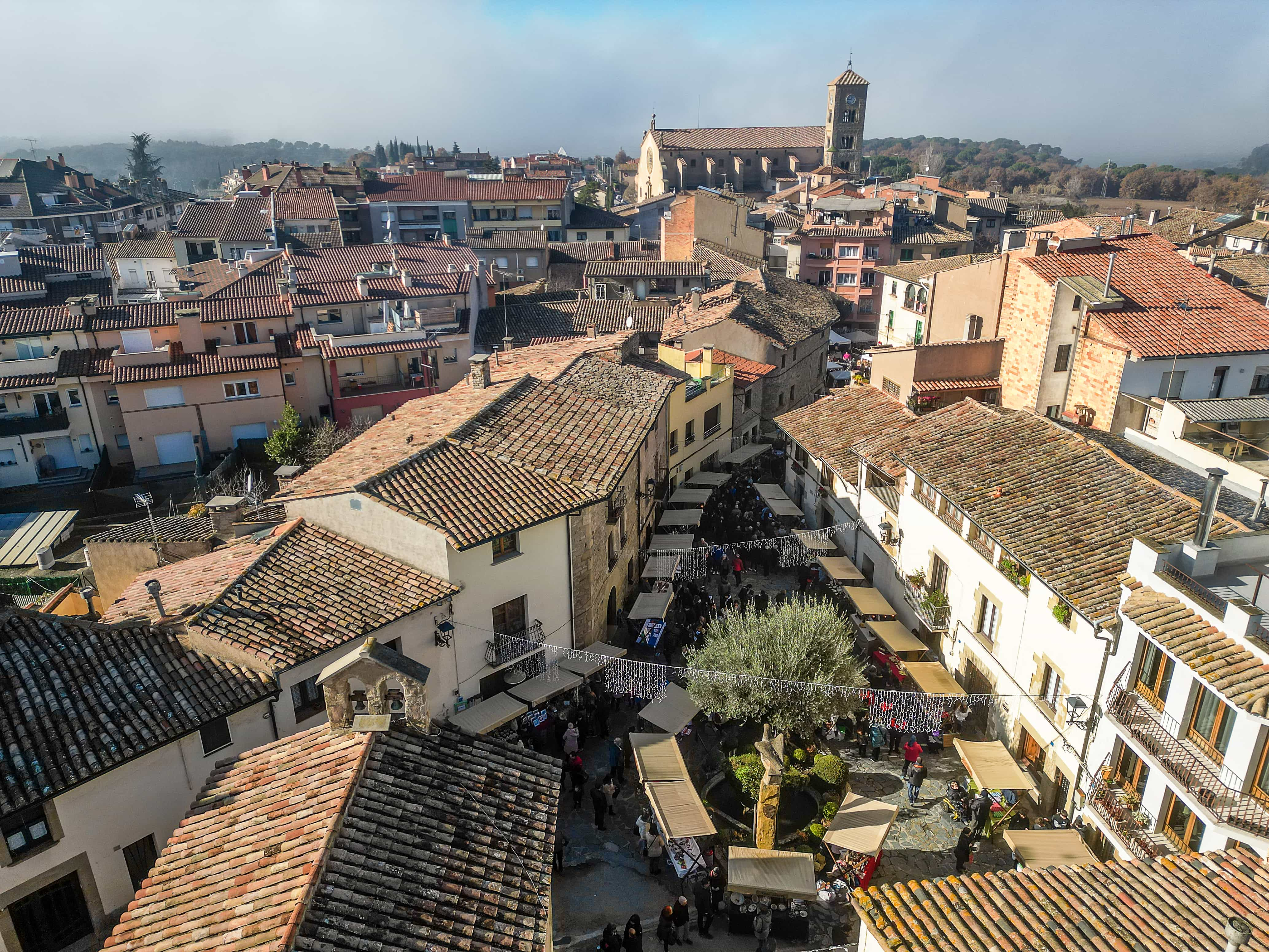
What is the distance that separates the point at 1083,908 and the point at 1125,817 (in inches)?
209

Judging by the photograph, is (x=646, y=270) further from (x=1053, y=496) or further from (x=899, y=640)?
(x=1053, y=496)

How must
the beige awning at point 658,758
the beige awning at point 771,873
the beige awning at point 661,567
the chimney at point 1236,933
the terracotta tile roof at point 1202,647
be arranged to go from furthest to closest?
1. the beige awning at point 661,567
2. the beige awning at point 658,758
3. the beige awning at point 771,873
4. the terracotta tile roof at point 1202,647
5. the chimney at point 1236,933

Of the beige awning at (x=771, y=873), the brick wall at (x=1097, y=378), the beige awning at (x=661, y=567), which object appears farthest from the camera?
the brick wall at (x=1097, y=378)

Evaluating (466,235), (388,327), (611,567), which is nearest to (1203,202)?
(466,235)

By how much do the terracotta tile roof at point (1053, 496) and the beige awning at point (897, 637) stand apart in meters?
4.65

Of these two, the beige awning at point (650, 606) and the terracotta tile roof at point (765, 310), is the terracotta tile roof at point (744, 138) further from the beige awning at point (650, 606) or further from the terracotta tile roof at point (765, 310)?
the beige awning at point (650, 606)

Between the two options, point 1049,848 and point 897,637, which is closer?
point 1049,848

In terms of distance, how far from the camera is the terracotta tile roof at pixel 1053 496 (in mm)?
18766

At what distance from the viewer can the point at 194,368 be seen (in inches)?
1687

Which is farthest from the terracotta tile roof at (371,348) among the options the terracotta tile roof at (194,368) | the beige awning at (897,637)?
the beige awning at (897,637)

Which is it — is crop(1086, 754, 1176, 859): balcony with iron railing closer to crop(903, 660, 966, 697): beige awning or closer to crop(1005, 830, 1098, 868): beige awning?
crop(1005, 830, 1098, 868): beige awning

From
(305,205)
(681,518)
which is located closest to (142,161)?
(305,205)

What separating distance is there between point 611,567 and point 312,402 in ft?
87.8

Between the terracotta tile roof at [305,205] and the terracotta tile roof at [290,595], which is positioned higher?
the terracotta tile roof at [305,205]
